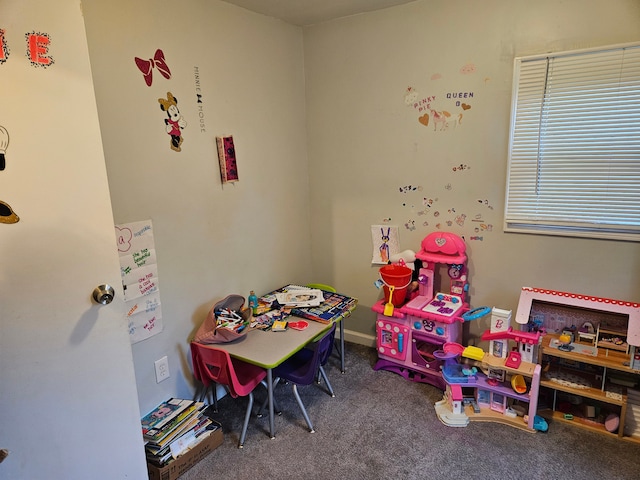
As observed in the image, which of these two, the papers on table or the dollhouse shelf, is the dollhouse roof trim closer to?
the dollhouse shelf

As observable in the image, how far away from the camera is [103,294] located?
135cm

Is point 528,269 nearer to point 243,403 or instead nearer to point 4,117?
point 243,403

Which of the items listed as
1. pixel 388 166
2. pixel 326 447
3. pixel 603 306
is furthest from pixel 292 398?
pixel 603 306

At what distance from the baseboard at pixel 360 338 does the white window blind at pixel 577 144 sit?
1.34m

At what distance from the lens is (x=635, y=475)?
180cm

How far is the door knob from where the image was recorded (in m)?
1.34

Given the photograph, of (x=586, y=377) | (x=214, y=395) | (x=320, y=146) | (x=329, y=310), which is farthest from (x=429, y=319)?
(x=320, y=146)

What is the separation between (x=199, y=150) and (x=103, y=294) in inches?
41.6

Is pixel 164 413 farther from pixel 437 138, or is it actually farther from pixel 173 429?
pixel 437 138

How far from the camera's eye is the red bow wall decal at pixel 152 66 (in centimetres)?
185

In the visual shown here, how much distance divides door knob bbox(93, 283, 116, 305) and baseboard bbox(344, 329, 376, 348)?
81.2 inches

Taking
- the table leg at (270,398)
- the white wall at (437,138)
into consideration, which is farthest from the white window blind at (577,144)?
the table leg at (270,398)

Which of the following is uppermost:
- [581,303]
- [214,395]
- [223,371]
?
[581,303]

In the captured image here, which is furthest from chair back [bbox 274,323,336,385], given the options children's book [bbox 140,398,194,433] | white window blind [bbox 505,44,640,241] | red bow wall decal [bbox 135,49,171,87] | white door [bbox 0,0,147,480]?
red bow wall decal [bbox 135,49,171,87]
